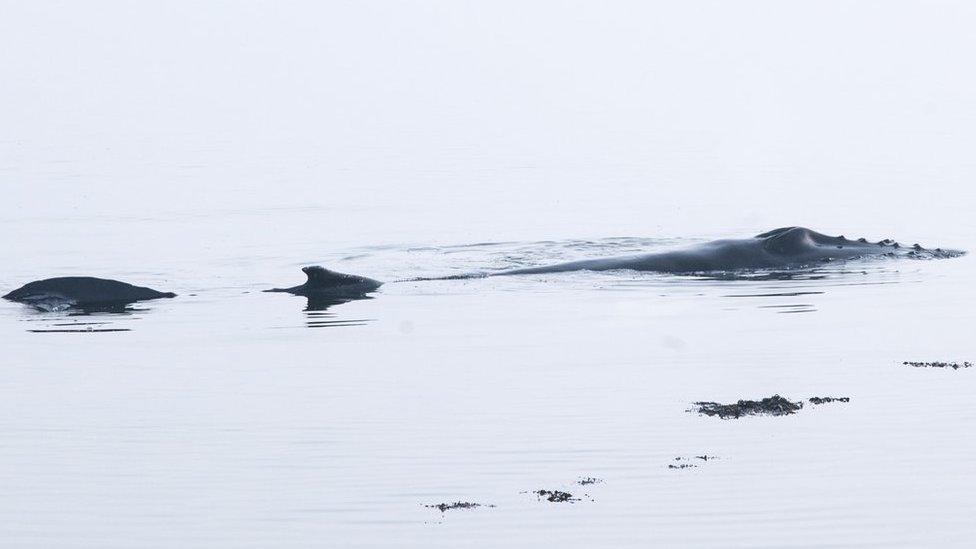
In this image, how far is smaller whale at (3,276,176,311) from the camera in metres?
26.4

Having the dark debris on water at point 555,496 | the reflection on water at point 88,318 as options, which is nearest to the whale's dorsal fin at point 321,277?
the reflection on water at point 88,318

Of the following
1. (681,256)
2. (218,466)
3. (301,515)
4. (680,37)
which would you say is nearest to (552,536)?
(301,515)

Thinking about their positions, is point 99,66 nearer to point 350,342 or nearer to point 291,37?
point 291,37

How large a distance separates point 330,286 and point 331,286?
0.8 inches

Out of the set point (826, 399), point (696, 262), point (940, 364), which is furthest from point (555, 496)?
point (696, 262)

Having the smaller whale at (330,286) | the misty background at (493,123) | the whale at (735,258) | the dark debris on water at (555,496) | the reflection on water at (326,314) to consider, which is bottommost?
the dark debris on water at (555,496)

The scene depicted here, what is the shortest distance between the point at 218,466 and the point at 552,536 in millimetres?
3510

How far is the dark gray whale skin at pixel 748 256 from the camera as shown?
29.1m

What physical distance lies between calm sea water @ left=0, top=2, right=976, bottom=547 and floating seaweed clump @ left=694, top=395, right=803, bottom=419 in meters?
0.22

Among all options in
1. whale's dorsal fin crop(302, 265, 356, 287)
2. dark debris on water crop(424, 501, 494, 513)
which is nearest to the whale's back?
whale's dorsal fin crop(302, 265, 356, 287)

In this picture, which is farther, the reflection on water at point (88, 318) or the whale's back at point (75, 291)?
the whale's back at point (75, 291)

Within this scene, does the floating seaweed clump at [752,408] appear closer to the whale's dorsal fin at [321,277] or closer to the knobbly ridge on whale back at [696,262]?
the whale's dorsal fin at [321,277]

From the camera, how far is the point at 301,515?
1484cm

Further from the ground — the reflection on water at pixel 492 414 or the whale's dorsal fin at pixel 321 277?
the whale's dorsal fin at pixel 321 277
